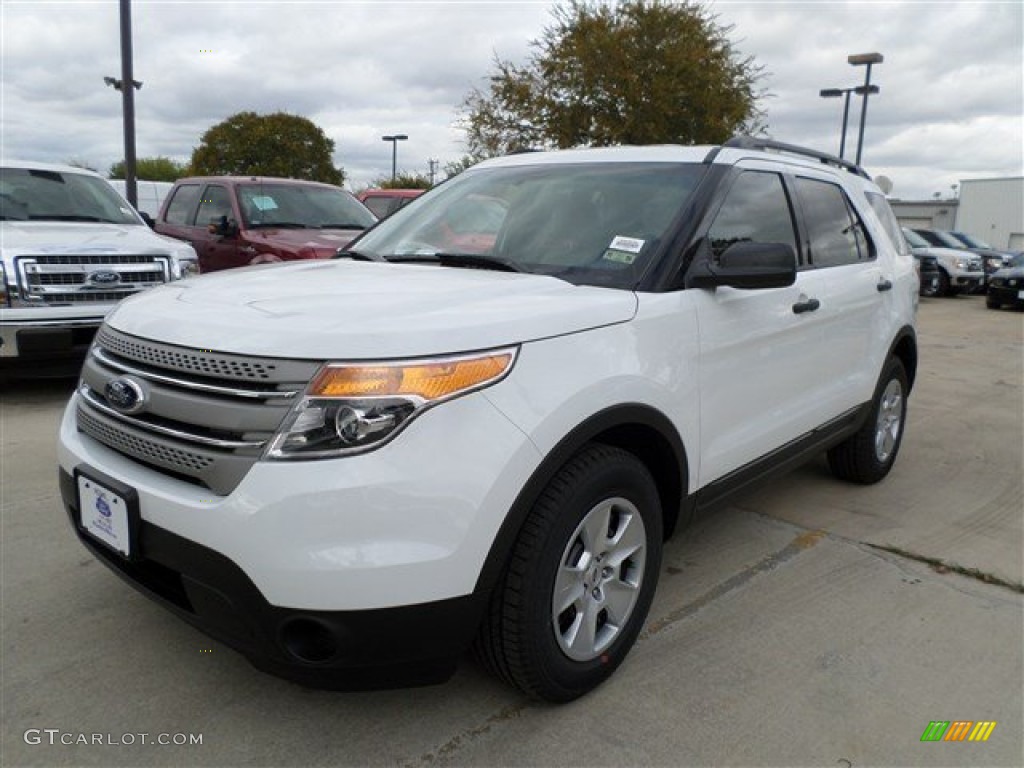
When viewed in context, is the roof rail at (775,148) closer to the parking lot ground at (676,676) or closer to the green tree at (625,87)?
the parking lot ground at (676,676)

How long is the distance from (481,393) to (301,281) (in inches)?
38.8

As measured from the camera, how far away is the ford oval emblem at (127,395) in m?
2.18

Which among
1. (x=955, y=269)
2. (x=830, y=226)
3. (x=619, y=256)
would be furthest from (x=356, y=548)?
(x=955, y=269)

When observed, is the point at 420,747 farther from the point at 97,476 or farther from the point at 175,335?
the point at 175,335

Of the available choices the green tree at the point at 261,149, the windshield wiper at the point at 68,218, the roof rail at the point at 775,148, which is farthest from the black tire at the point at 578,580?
the green tree at the point at 261,149

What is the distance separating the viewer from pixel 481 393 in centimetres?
199

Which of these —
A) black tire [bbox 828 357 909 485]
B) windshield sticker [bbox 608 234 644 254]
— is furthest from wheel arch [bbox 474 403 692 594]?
black tire [bbox 828 357 909 485]

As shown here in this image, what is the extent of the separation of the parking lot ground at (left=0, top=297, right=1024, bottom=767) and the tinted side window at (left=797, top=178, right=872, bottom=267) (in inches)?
53.5

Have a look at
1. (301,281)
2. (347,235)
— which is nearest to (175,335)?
(301,281)

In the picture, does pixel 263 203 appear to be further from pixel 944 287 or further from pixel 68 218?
pixel 944 287

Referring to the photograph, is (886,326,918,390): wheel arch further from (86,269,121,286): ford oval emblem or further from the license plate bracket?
(86,269,121,286): ford oval emblem

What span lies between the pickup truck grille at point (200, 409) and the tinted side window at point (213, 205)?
6916 mm

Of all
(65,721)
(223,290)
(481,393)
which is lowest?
(65,721)

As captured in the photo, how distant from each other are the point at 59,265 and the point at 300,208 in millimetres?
3408
